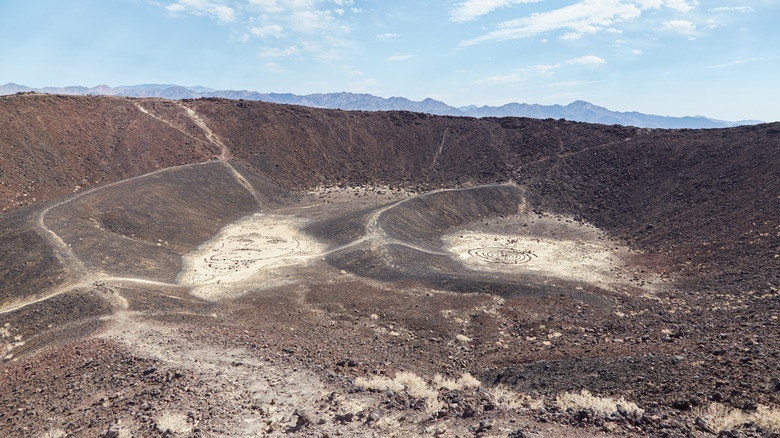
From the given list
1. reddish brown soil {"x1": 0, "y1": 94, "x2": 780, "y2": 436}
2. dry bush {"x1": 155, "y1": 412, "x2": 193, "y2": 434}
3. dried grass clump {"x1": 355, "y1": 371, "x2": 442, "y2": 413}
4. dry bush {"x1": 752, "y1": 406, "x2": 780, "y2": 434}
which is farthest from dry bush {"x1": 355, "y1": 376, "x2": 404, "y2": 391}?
dry bush {"x1": 752, "y1": 406, "x2": 780, "y2": 434}

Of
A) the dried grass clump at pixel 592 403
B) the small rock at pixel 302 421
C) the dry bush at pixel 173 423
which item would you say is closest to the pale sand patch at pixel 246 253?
the dry bush at pixel 173 423

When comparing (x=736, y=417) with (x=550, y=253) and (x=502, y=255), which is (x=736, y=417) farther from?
(x=550, y=253)

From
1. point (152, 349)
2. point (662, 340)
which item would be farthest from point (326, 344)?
point (662, 340)

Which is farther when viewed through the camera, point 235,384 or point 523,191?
point 523,191

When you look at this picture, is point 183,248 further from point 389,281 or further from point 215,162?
point 215,162

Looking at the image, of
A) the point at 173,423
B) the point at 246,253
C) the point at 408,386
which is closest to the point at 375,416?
the point at 408,386

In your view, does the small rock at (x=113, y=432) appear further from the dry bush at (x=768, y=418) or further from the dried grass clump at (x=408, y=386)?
the dry bush at (x=768, y=418)
